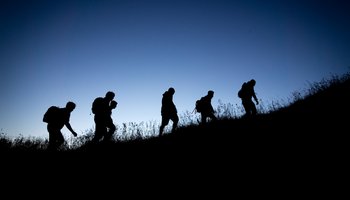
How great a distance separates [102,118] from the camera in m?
6.72

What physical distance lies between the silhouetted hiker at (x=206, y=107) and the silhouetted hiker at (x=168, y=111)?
55.5 inches

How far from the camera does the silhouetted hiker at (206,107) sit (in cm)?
919

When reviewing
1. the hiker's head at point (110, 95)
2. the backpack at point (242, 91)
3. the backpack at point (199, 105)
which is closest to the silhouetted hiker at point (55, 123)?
the hiker's head at point (110, 95)

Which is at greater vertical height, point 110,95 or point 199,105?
point 199,105

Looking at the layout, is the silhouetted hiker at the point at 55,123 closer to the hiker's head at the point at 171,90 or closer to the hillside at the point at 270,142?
the hillside at the point at 270,142

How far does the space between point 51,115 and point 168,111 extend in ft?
12.6

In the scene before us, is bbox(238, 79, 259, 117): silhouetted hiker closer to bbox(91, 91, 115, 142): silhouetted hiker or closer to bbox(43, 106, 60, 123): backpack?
bbox(91, 91, 115, 142): silhouetted hiker

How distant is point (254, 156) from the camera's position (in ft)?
13.2

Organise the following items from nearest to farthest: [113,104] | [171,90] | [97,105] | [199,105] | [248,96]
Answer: [97,105] → [113,104] → [171,90] → [248,96] → [199,105]

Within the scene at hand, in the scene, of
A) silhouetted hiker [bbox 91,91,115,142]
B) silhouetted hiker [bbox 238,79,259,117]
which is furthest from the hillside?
silhouetted hiker [bbox 238,79,259,117]

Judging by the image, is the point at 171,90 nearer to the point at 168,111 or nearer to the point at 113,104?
the point at 168,111

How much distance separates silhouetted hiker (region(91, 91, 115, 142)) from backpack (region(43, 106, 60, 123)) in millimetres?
1019

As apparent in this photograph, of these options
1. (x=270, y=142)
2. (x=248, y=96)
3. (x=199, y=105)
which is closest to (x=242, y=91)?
(x=248, y=96)

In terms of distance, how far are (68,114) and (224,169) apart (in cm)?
518
